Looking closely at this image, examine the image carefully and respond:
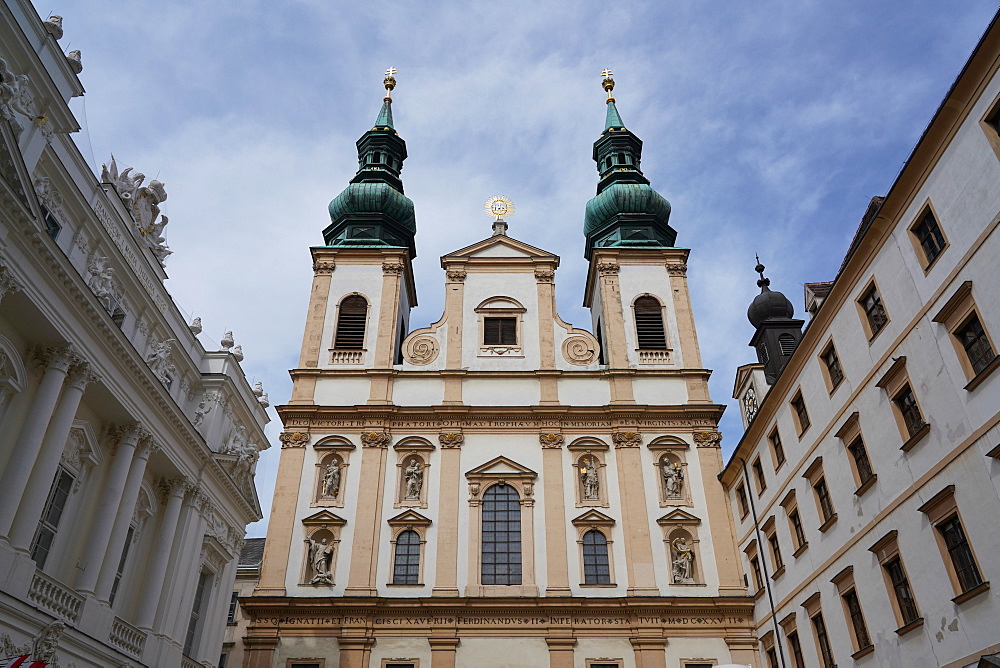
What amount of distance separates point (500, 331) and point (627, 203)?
8.72m

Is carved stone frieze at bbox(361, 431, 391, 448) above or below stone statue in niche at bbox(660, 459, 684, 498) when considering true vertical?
above

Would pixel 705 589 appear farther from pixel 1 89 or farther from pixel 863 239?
pixel 1 89

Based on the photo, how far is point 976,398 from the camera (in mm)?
12297

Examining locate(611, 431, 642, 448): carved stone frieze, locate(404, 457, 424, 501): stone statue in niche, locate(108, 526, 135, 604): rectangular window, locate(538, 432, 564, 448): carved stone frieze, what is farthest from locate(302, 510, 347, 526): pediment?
locate(611, 431, 642, 448): carved stone frieze

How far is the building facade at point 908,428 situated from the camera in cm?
1216

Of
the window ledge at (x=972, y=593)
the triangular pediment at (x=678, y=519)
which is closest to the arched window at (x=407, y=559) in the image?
the triangular pediment at (x=678, y=519)

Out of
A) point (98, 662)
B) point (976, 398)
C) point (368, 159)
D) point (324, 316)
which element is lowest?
point (98, 662)

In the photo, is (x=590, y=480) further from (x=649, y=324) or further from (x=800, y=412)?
(x=800, y=412)

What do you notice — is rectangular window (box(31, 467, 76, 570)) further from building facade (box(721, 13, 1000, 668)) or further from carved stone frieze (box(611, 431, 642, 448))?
carved stone frieze (box(611, 431, 642, 448))

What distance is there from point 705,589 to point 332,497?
12.0 meters

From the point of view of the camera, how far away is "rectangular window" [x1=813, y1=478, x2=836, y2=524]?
17.6 meters

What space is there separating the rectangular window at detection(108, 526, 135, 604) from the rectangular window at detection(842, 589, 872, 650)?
14.9 meters

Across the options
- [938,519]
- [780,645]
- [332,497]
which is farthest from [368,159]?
[938,519]

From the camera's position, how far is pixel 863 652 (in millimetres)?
15617
